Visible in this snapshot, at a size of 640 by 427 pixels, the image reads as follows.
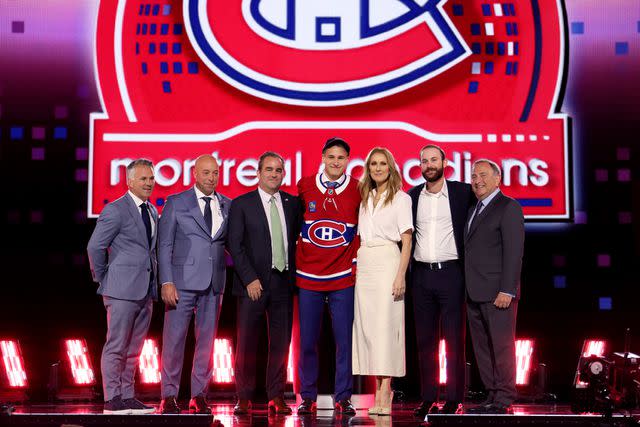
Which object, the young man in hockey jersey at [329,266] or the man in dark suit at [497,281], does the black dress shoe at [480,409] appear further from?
the young man in hockey jersey at [329,266]

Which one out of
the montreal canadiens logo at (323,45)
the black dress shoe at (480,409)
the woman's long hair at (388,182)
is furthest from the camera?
the montreal canadiens logo at (323,45)

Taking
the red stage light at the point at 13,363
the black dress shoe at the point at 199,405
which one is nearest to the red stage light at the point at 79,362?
the red stage light at the point at 13,363

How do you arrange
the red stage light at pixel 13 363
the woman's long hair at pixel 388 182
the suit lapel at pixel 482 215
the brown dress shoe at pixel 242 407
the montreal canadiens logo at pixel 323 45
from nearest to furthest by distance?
the suit lapel at pixel 482 215 < the woman's long hair at pixel 388 182 < the brown dress shoe at pixel 242 407 < the red stage light at pixel 13 363 < the montreal canadiens logo at pixel 323 45

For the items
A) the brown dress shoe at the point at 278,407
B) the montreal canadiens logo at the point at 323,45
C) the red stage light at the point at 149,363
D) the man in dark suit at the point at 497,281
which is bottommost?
the brown dress shoe at the point at 278,407

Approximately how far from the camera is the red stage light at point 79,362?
261 inches

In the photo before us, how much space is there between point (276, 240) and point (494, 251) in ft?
4.31

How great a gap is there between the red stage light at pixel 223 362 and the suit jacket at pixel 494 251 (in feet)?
7.63

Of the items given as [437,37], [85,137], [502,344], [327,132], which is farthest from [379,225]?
[85,137]

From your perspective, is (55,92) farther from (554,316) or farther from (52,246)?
(554,316)

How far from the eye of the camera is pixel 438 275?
516cm

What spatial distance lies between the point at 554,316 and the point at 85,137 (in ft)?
12.8

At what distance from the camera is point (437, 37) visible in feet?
22.1

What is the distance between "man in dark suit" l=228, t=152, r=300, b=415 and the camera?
5.29 m

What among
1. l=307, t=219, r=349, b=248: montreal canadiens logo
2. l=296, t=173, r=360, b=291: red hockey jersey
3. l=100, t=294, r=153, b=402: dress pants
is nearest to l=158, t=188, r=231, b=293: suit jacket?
l=100, t=294, r=153, b=402: dress pants
